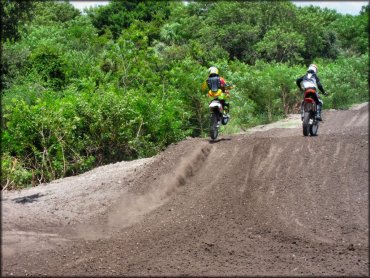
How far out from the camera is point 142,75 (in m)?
20.5

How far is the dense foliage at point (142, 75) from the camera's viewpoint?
1200 centimetres

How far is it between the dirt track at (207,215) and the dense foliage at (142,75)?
1485 mm

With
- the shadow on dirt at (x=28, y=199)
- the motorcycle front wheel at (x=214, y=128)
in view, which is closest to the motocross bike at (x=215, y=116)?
the motorcycle front wheel at (x=214, y=128)

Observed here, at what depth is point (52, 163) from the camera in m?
11.9

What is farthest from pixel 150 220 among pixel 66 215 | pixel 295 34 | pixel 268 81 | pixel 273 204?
pixel 295 34

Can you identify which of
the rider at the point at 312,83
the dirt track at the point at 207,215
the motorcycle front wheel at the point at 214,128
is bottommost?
the dirt track at the point at 207,215

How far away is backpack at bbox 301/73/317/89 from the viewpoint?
42.4 ft

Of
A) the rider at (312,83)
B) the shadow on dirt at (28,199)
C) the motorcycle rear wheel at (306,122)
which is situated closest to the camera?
the shadow on dirt at (28,199)

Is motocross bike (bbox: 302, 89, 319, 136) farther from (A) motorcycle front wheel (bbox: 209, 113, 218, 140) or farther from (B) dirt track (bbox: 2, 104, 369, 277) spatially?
(A) motorcycle front wheel (bbox: 209, 113, 218, 140)

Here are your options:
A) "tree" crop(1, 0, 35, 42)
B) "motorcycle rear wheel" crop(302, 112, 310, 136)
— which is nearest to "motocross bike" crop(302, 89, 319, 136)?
"motorcycle rear wheel" crop(302, 112, 310, 136)

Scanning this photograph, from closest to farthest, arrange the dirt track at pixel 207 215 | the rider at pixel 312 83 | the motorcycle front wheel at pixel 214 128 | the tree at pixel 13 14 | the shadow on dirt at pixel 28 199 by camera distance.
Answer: the dirt track at pixel 207 215
the shadow on dirt at pixel 28 199
the tree at pixel 13 14
the rider at pixel 312 83
the motorcycle front wheel at pixel 214 128

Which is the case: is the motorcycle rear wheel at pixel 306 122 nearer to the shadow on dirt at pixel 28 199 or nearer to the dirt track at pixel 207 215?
the dirt track at pixel 207 215

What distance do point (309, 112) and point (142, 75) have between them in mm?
9213

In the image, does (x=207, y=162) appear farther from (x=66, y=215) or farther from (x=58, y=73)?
(x=58, y=73)
